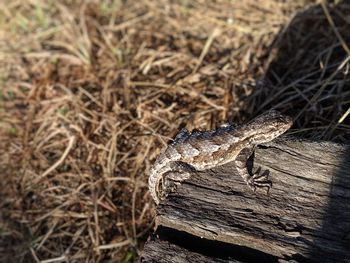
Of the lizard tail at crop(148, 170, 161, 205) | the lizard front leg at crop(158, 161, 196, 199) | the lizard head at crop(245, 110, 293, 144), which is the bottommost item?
the lizard tail at crop(148, 170, 161, 205)

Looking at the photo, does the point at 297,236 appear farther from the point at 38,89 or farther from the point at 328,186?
the point at 38,89

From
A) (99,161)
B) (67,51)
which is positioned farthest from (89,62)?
(99,161)

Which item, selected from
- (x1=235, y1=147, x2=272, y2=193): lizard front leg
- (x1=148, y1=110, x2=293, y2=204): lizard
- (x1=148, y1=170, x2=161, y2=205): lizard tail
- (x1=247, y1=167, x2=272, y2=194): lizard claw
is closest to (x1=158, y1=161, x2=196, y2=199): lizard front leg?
(x1=148, y1=110, x2=293, y2=204): lizard

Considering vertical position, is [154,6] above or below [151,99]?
above

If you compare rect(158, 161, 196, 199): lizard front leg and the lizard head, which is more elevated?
the lizard head

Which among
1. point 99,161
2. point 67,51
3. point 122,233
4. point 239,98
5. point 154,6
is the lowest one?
point 122,233

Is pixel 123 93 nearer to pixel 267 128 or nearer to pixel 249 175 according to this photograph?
pixel 267 128

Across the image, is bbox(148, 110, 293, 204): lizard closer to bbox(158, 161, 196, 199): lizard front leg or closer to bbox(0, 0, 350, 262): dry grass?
bbox(158, 161, 196, 199): lizard front leg
